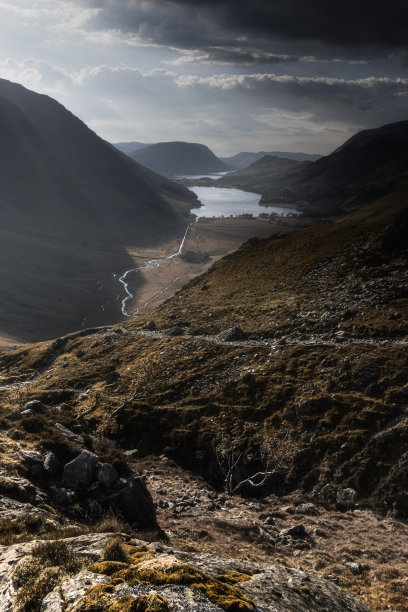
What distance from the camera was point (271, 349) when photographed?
4678cm

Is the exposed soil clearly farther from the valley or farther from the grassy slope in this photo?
the grassy slope

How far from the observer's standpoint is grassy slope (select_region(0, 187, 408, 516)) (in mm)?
30531

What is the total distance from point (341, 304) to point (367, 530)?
1304 inches

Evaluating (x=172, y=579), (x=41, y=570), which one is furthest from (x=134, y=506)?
(x=172, y=579)

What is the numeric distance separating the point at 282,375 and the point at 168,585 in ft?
108

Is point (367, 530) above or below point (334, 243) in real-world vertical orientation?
below

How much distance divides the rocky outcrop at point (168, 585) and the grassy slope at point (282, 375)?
14.0m

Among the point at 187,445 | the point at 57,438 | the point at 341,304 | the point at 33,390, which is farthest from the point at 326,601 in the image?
the point at 33,390

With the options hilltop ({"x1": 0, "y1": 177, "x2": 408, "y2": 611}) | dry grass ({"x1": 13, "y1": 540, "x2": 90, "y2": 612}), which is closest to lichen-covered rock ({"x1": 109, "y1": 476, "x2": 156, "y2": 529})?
hilltop ({"x1": 0, "y1": 177, "x2": 408, "y2": 611})

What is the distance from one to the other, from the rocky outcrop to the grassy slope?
45.8 ft

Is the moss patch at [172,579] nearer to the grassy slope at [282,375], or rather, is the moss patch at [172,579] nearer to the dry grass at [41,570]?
the dry grass at [41,570]

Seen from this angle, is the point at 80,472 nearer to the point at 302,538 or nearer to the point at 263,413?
the point at 302,538

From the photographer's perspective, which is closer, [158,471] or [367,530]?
[367,530]

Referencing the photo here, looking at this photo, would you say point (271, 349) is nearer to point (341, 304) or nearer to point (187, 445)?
point (341, 304)
